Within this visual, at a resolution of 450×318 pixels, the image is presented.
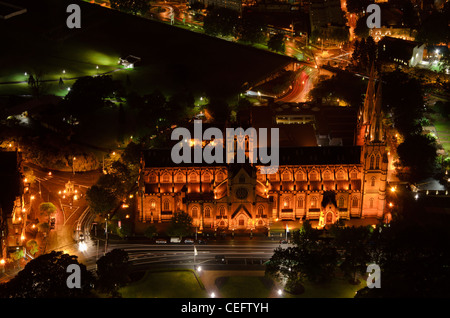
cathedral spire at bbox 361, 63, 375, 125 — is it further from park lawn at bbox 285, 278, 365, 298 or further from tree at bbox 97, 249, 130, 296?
tree at bbox 97, 249, 130, 296

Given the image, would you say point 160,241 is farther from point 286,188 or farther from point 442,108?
point 442,108

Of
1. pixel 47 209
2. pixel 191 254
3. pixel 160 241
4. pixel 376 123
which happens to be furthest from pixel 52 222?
pixel 376 123

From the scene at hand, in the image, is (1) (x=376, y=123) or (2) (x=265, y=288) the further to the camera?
(1) (x=376, y=123)

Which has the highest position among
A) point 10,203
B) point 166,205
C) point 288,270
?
point 10,203

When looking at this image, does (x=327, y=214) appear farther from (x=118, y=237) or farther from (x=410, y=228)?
(x=118, y=237)
